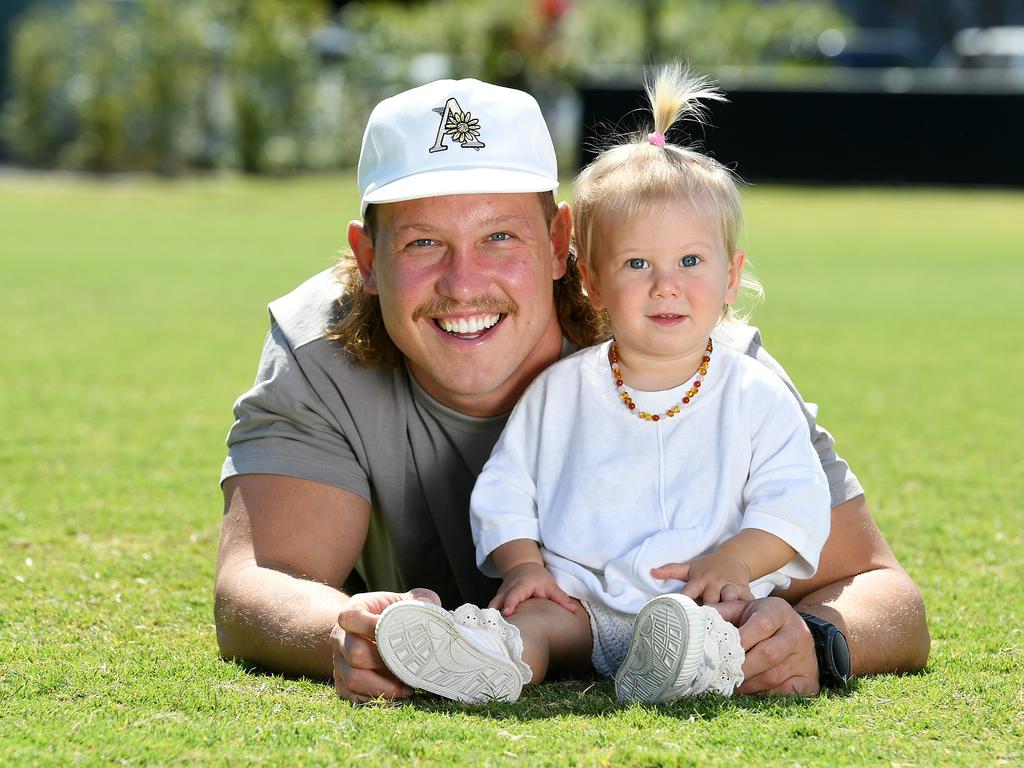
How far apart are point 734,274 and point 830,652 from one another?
A: 93 centimetres

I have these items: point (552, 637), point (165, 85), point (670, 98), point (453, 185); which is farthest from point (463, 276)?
point (165, 85)

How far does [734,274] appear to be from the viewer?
366 cm

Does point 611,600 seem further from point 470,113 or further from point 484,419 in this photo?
point 470,113

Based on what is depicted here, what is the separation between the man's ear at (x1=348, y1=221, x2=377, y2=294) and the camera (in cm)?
384

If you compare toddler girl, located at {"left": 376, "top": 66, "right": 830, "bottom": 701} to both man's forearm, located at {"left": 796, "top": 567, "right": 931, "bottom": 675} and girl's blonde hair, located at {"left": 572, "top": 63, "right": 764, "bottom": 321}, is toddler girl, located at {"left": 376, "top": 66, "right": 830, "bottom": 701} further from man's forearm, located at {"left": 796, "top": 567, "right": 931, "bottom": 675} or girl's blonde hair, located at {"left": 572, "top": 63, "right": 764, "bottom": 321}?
man's forearm, located at {"left": 796, "top": 567, "right": 931, "bottom": 675}

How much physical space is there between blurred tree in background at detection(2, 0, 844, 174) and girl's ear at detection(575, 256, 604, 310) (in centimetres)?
2250

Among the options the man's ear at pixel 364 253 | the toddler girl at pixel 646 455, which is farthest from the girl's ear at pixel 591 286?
the man's ear at pixel 364 253

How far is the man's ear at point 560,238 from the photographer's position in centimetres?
386

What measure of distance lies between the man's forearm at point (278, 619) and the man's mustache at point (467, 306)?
69 cm

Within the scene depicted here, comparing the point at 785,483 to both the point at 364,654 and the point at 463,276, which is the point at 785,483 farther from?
the point at 364,654

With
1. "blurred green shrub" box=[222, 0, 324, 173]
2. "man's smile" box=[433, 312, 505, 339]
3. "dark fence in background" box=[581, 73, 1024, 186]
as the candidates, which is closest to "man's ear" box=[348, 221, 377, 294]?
"man's smile" box=[433, 312, 505, 339]

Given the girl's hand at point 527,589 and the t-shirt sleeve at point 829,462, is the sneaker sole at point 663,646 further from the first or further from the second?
the t-shirt sleeve at point 829,462

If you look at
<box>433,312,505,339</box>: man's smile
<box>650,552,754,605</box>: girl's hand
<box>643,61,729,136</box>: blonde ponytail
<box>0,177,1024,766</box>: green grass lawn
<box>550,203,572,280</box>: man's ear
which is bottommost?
<box>0,177,1024,766</box>: green grass lawn

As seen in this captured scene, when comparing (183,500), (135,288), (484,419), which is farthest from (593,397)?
(135,288)
